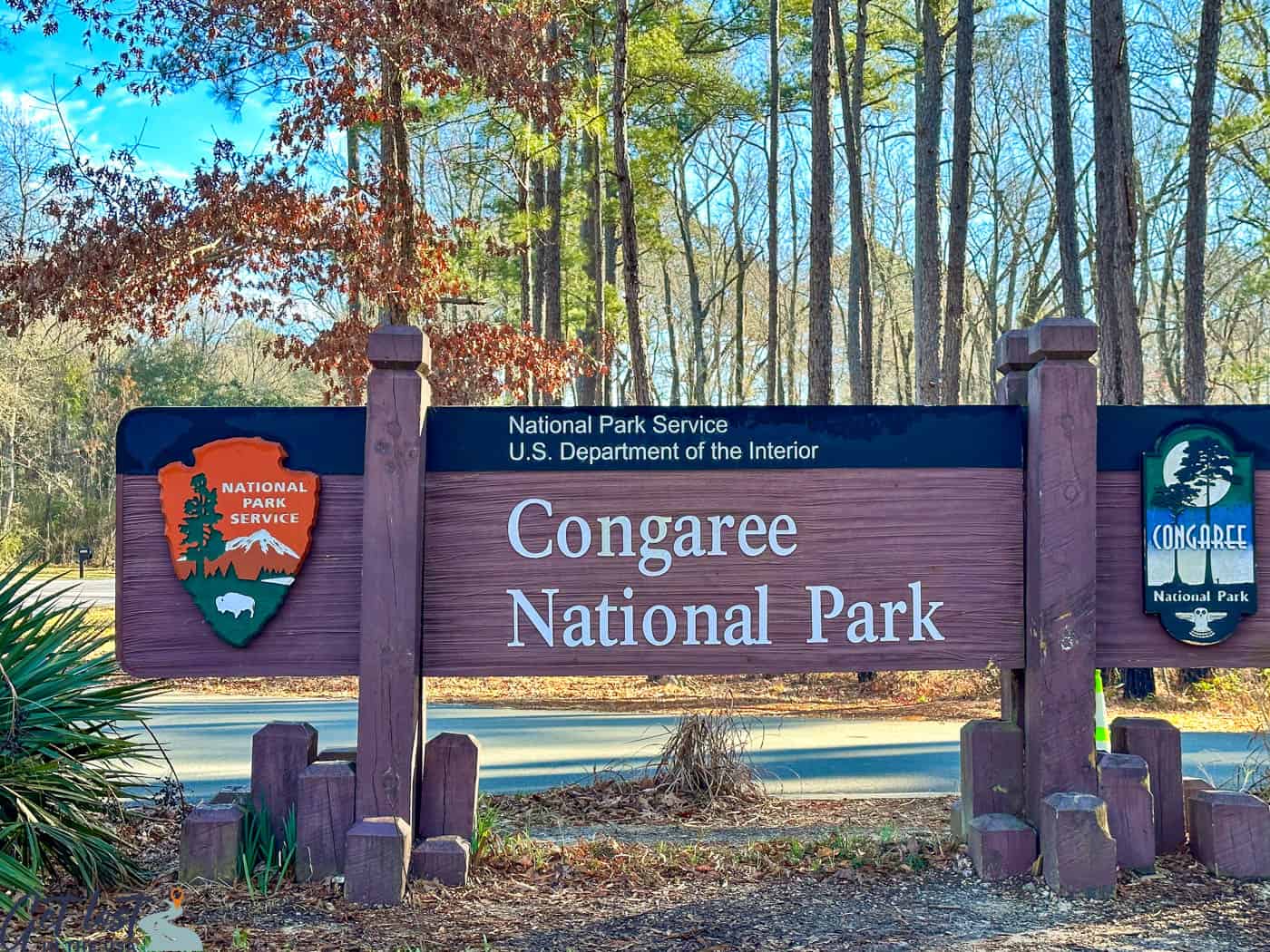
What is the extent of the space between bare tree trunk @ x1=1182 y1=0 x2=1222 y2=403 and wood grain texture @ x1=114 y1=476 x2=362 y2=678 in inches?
439

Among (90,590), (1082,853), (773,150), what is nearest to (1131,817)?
(1082,853)

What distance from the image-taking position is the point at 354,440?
430 centimetres

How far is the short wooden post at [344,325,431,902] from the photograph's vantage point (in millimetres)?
4148

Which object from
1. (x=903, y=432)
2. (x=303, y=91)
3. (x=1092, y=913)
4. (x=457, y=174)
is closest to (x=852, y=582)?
(x=903, y=432)

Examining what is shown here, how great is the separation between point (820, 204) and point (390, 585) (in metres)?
9.26

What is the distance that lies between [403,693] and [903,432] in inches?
89.0

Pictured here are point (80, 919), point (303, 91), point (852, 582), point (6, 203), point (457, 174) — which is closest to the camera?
point (80, 919)

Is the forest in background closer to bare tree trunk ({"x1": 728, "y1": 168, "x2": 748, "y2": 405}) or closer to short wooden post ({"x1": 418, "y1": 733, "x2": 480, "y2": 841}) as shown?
bare tree trunk ({"x1": 728, "y1": 168, "x2": 748, "y2": 405})

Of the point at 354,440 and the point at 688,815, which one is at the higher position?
the point at 354,440

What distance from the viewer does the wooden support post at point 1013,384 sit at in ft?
14.9

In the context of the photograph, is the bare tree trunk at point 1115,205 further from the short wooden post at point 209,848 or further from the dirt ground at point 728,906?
the short wooden post at point 209,848

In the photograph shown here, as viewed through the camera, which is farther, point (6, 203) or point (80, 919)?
point (6, 203)

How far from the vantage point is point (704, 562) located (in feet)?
14.5

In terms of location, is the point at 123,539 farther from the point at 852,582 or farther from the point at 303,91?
the point at 303,91
